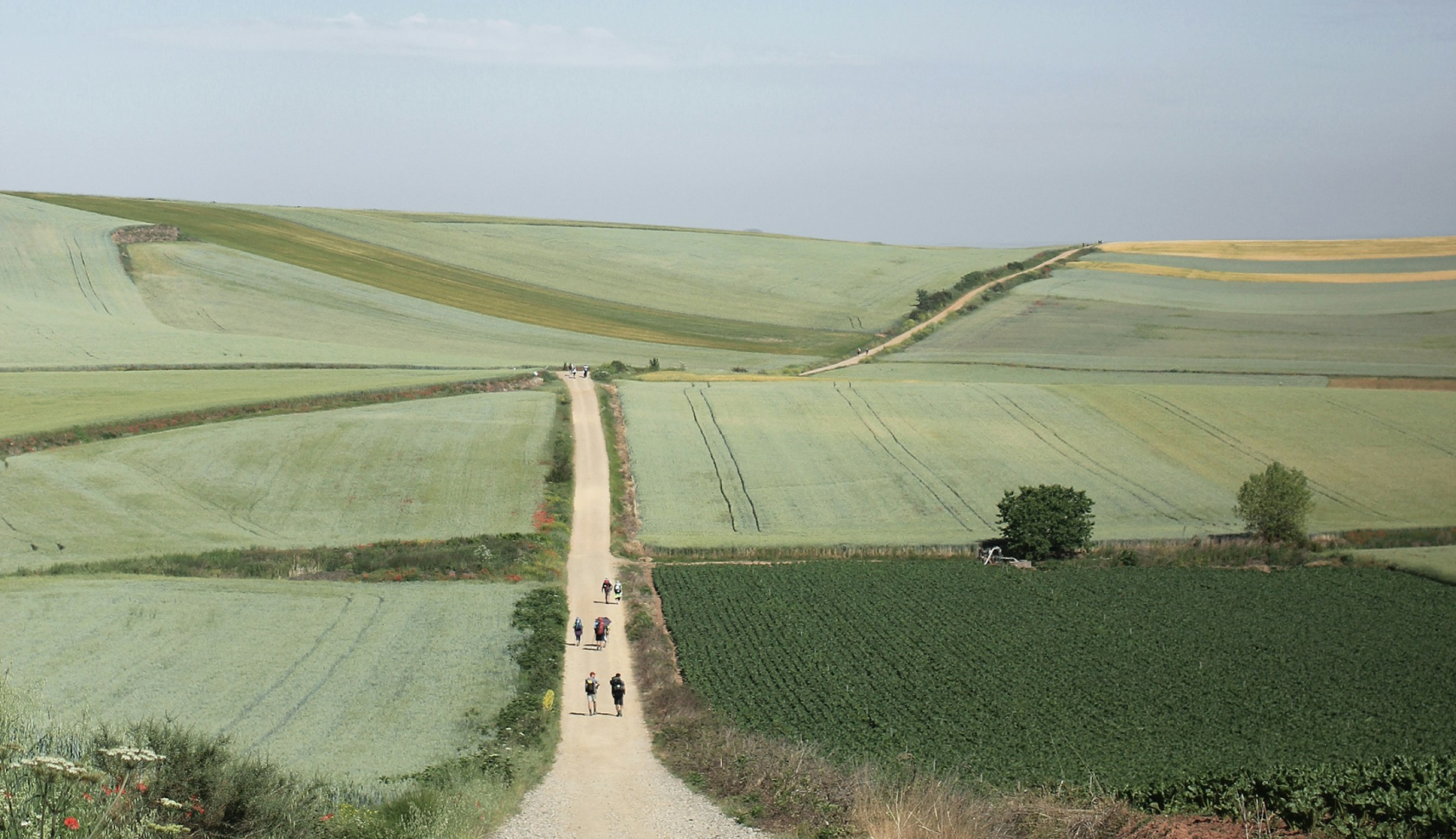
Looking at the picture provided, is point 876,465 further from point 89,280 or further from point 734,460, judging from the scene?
point 89,280

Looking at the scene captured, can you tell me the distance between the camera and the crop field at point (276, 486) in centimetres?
4194

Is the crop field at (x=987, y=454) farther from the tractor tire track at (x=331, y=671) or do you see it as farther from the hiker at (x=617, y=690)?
the hiker at (x=617, y=690)

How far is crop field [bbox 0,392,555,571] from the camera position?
41.9 metres

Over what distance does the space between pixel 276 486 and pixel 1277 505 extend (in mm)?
41273

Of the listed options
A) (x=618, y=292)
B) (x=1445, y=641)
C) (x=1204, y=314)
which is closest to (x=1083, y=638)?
(x=1445, y=641)

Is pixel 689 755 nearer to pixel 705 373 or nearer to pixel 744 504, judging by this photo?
pixel 744 504

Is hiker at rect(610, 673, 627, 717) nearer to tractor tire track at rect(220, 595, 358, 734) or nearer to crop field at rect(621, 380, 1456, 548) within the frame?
tractor tire track at rect(220, 595, 358, 734)

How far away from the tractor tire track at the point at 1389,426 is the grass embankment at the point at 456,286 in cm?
3761

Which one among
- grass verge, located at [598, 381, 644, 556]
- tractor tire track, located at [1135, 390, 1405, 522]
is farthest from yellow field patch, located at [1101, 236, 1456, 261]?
grass verge, located at [598, 381, 644, 556]

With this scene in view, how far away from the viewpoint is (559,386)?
69.6 metres

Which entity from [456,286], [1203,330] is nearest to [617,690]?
[1203,330]

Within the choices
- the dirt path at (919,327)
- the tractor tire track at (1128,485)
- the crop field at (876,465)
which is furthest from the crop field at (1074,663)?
the dirt path at (919,327)

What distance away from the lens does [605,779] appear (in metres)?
24.4

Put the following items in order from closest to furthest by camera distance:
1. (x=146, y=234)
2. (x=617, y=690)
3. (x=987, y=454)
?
(x=617, y=690) → (x=987, y=454) → (x=146, y=234)
